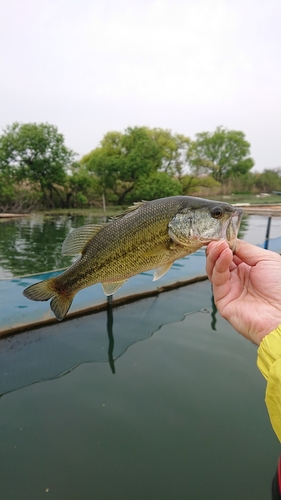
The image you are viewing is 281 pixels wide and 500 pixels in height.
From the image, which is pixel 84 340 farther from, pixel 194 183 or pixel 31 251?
pixel 194 183

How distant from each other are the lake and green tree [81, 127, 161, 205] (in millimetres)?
46384

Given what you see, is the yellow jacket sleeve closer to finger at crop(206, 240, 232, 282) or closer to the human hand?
the human hand

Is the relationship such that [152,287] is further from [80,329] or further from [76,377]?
[76,377]

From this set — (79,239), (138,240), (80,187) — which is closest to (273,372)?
(138,240)

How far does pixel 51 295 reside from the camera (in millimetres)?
2482

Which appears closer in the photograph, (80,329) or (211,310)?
(80,329)

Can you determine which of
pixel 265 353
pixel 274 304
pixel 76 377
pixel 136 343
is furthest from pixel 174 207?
pixel 136 343

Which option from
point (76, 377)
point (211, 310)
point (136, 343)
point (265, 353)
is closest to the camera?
point (265, 353)

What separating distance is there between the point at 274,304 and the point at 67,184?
5100 cm

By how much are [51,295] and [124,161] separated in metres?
51.4

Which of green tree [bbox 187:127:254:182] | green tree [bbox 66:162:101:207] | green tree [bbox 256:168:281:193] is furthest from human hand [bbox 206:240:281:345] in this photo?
green tree [bbox 187:127:254:182]

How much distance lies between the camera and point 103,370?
598 centimetres

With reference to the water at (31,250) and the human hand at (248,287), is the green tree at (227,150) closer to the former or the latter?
the water at (31,250)

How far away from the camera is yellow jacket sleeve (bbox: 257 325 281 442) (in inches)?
65.6
